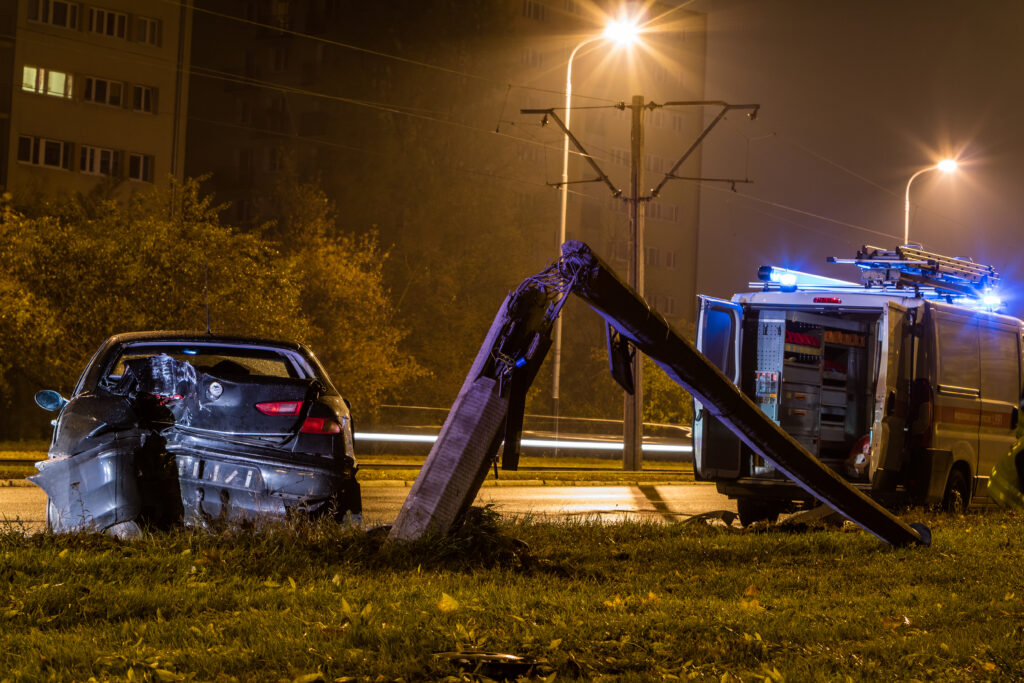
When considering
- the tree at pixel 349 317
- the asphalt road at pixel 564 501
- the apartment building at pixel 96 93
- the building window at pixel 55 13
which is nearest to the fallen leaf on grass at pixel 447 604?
the asphalt road at pixel 564 501

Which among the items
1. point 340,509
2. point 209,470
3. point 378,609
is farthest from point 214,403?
point 378,609

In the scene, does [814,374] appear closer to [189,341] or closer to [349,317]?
[189,341]

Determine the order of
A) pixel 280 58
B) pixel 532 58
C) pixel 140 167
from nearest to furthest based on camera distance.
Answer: pixel 140 167 < pixel 280 58 < pixel 532 58

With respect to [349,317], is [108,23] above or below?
above

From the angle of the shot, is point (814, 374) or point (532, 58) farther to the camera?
point (532, 58)

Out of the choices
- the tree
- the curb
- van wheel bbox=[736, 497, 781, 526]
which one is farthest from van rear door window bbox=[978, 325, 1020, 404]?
the tree

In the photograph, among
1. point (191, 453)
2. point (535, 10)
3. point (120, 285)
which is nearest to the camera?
A: point (191, 453)

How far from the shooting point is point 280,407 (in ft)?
26.7

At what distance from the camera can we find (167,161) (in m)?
53.4

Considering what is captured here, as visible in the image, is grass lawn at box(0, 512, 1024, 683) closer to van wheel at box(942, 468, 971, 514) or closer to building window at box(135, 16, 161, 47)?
van wheel at box(942, 468, 971, 514)

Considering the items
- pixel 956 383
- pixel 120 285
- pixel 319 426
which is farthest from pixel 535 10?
pixel 319 426

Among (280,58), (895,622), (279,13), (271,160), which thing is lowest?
(895,622)

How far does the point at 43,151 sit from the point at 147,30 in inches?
264

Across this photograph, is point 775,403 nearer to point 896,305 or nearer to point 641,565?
point 896,305
